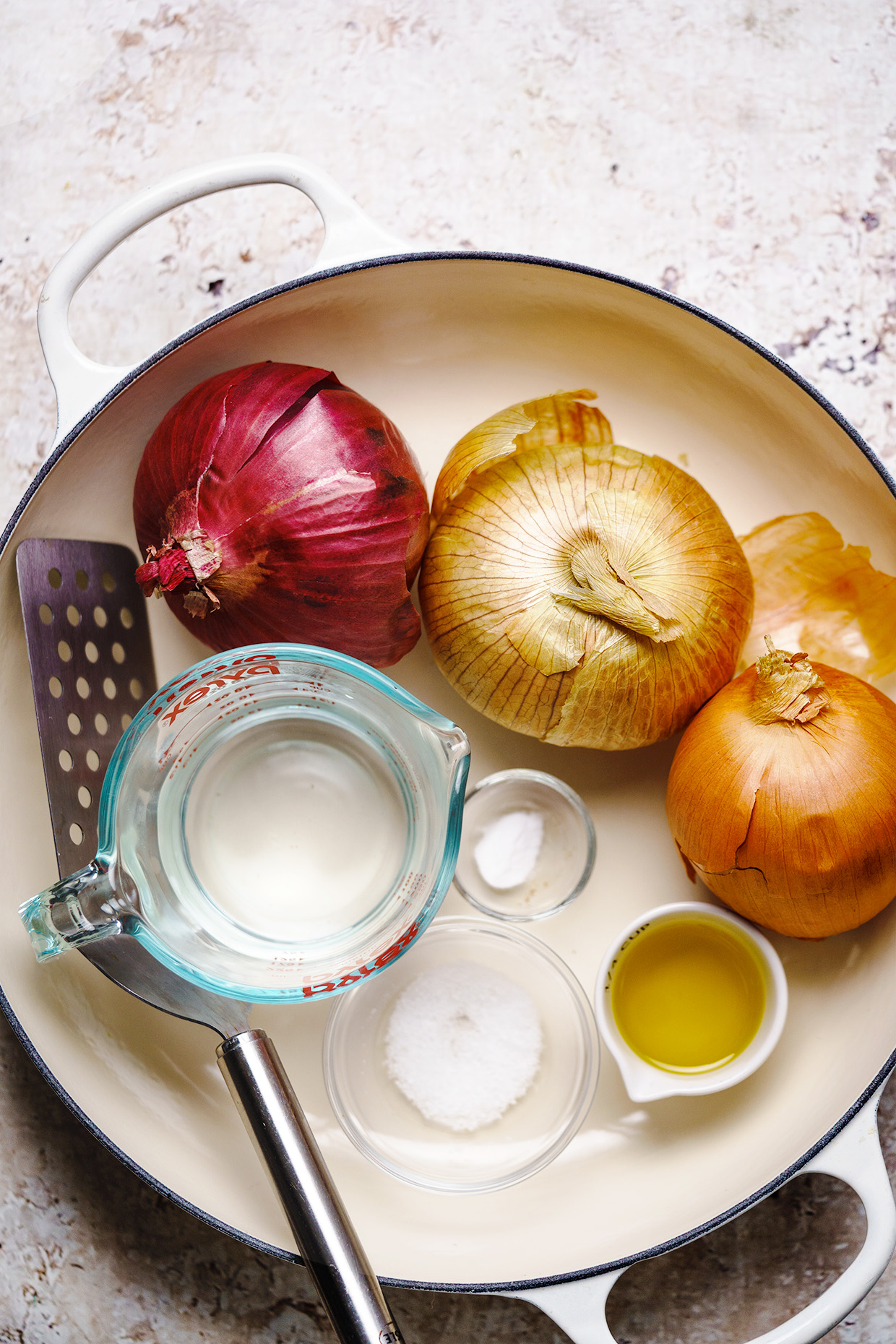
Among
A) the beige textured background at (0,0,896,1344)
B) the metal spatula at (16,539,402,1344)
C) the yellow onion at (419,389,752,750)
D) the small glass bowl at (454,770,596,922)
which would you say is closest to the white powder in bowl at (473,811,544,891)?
the small glass bowl at (454,770,596,922)

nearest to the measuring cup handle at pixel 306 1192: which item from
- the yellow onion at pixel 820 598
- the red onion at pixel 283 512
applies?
the red onion at pixel 283 512

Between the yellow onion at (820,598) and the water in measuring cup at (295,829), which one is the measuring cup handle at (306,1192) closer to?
the water in measuring cup at (295,829)

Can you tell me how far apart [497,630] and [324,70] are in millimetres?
623

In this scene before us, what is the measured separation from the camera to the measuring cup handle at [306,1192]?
0.71m

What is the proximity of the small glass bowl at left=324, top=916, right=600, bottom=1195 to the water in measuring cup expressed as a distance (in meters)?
0.08

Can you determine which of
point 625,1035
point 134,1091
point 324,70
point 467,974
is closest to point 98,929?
point 134,1091

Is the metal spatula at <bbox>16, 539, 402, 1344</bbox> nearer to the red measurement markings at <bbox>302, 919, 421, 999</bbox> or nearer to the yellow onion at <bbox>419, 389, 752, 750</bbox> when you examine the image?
the red measurement markings at <bbox>302, 919, 421, 999</bbox>

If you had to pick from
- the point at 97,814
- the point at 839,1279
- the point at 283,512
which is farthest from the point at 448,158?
the point at 839,1279

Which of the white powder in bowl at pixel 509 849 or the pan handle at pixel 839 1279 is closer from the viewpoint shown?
the pan handle at pixel 839 1279

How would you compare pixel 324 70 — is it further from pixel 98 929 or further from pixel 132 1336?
pixel 132 1336

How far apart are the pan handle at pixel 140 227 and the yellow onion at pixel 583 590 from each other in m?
0.20

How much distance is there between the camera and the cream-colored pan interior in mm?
809

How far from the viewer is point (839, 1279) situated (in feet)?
2.49

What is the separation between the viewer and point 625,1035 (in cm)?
83
